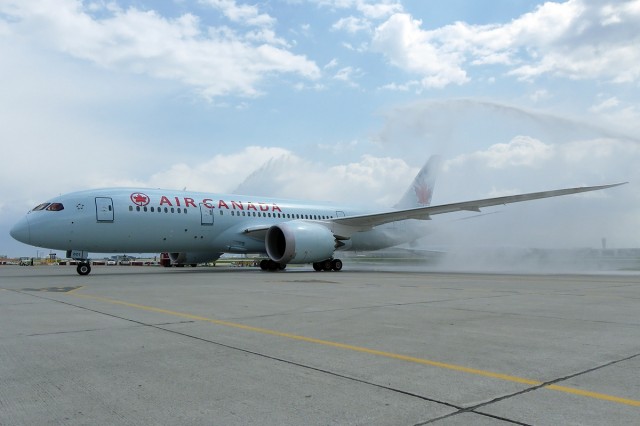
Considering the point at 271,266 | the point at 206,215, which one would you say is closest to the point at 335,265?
the point at 271,266

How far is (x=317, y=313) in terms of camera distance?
7.76m

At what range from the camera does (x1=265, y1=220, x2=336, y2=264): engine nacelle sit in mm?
21703

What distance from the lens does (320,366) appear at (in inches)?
171

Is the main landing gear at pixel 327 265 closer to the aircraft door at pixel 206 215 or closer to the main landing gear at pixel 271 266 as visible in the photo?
the main landing gear at pixel 271 266

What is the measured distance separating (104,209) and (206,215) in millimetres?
4559

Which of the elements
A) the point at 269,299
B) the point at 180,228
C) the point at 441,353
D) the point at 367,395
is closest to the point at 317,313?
the point at 269,299

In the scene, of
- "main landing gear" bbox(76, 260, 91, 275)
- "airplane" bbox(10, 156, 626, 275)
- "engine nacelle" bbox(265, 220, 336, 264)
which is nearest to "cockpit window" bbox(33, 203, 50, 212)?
"airplane" bbox(10, 156, 626, 275)

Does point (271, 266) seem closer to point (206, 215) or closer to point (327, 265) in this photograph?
point (327, 265)

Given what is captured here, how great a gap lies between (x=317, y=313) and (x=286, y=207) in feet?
61.9

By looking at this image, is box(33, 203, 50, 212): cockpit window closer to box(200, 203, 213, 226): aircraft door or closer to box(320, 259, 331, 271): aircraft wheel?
box(200, 203, 213, 226): aircraft door

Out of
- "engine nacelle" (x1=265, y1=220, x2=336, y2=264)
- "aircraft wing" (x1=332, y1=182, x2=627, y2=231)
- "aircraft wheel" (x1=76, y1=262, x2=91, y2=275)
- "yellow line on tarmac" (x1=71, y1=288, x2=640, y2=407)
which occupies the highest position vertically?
"aircraft wing" (x1=332, y1=182, x2=627, y2=231)

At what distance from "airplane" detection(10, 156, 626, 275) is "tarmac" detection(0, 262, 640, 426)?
11.5 meters

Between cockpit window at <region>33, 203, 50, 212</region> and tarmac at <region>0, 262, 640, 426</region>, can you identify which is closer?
tarmac at <region>0, 262, 640, 426</region>

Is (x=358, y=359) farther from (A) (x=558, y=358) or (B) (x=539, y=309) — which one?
(B) (x=539, y=309)
